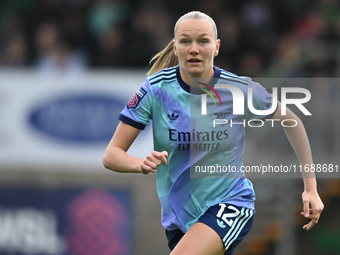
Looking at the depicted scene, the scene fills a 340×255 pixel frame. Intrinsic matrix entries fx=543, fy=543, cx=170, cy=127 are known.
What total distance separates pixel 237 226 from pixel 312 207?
53 centimetres

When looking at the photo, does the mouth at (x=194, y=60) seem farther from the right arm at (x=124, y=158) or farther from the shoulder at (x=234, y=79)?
the right arm at (x=124, y=158)

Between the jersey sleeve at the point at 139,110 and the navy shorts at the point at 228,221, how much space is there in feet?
2.23

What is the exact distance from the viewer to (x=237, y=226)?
331 cm

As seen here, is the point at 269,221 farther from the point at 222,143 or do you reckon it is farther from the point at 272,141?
the point at 222,143

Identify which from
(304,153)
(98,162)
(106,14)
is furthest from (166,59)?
(106,14)

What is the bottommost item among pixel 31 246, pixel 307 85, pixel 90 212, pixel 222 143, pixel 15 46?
pixel 31 246

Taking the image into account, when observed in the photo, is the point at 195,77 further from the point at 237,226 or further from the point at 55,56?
the point at 55,56

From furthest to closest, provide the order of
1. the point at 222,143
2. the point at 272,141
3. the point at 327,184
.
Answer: the point at 327,184 < the point at 272,141 < the point at 222,143

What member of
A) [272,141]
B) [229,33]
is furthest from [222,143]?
[229,33]

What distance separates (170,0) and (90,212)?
130 inches

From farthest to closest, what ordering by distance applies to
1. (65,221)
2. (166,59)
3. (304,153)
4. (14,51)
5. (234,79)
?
(14,51) < (65,221) < (166,59) < (304,153) < (234,79)

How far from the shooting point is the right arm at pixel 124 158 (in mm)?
2754

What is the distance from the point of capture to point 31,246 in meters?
6.64

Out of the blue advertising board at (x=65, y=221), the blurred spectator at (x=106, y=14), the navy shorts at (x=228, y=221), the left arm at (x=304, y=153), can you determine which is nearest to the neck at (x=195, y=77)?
the left arm at (x=304, y=153)
